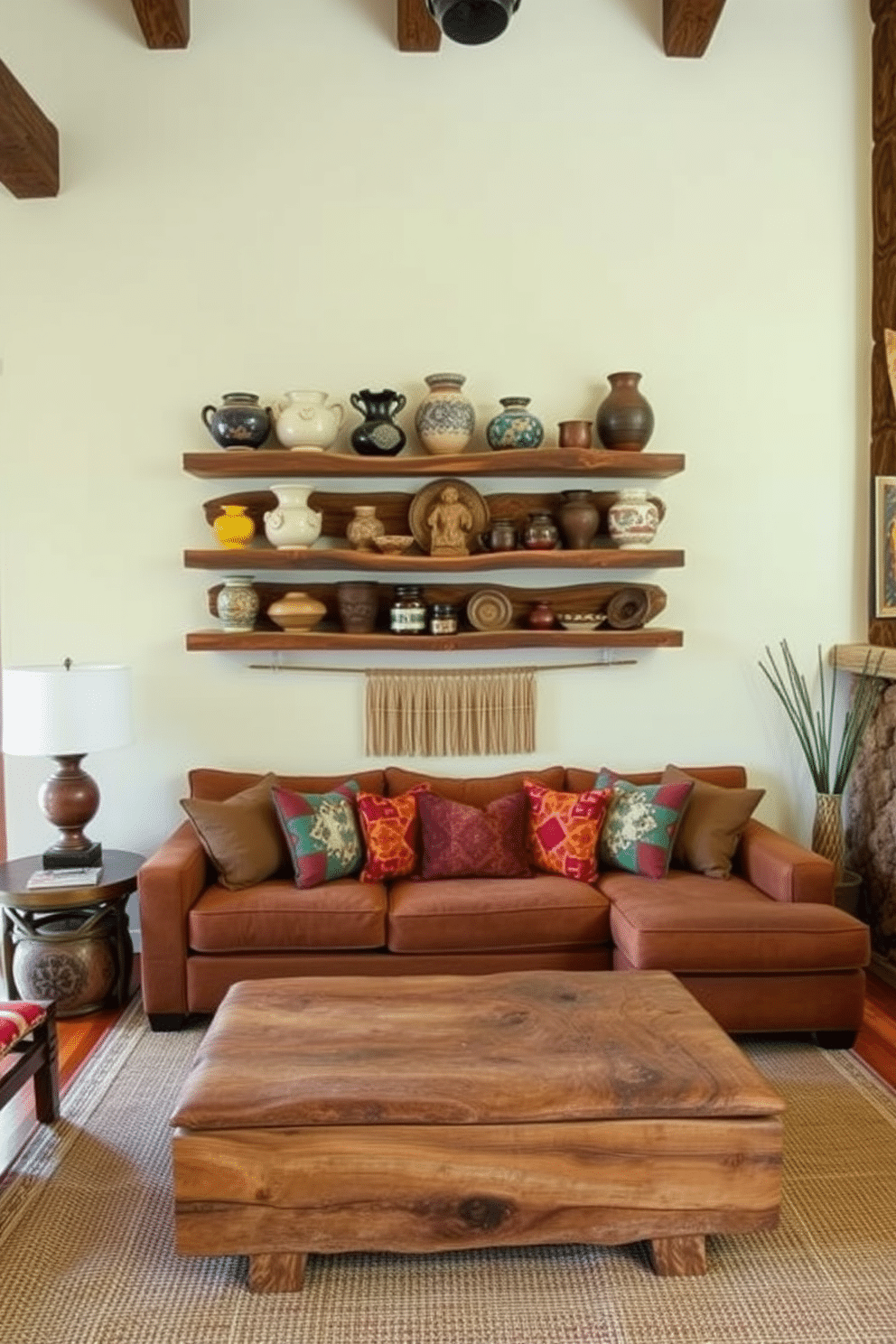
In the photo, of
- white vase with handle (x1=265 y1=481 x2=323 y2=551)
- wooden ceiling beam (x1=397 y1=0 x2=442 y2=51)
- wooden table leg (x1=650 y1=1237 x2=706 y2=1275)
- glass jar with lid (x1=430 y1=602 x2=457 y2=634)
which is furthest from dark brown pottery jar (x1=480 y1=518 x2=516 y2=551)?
wooden table leg (x1=650 y1=1237 x2=706 y2=1275)

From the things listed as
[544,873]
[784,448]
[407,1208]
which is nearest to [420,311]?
[784,448]

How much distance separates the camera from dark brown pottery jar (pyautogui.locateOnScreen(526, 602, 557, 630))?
11.6 feet

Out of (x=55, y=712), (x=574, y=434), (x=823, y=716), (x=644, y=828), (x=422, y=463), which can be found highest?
(x=574, y=434)

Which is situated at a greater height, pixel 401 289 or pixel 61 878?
pixel 401 289

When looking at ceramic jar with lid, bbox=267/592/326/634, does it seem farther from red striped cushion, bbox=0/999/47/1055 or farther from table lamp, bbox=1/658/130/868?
red striped cushion, bbox=0/999/47/1055

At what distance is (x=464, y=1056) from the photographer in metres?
1.99

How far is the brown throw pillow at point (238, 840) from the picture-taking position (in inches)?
120

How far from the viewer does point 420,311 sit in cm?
355

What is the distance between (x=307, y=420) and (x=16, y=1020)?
2.20m

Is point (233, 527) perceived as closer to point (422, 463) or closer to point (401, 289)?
point (422, 463)

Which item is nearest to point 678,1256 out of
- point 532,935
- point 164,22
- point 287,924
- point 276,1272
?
point 276,1272

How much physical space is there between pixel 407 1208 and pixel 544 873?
1523mm

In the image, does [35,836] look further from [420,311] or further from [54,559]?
[420,311]

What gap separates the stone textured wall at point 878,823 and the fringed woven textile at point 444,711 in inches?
54.0
